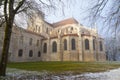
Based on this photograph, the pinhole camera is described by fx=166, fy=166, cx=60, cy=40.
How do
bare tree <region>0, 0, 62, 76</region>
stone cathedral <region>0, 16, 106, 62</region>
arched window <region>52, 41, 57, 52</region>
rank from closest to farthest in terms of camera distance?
bare tree <region>0, 0, 62, 76</region> → stone cathedral <region>0, 16, 106, 62</region> → arched window <region>52, 41, 57, 52</region>

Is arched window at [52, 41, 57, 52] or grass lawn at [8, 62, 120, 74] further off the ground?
arched window at [52, 41, 57, 52]

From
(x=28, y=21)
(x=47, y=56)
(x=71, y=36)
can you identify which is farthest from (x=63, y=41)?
(x=28, y=21)

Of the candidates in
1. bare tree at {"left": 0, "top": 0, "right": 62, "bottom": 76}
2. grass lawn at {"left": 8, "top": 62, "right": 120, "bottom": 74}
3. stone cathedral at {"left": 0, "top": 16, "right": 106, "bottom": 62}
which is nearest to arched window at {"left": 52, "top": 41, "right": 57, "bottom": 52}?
stone cathedral at {"left": 0, "top": 16, "right": 106, "bottom": 62}

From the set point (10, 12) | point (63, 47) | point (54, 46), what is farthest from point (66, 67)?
Answer: point (54, 46)

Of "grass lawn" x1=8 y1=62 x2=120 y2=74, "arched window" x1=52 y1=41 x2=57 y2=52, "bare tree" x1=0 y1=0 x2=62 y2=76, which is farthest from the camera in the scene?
"arched window" x1=52 y1=41 x2=57 y2=52

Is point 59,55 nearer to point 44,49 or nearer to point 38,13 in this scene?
point 44,49

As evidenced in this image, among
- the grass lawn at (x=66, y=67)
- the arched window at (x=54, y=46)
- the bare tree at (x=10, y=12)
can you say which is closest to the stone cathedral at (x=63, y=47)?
the arched window at (x=54, y=46)

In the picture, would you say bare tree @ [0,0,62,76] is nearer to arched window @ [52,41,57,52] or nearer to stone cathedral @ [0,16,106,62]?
stone cathedral @ [0,16,106,62]

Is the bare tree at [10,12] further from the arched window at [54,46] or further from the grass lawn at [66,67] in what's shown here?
the arched window at [54,46]

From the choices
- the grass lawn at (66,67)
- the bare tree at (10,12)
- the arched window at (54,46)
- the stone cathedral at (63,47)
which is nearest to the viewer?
the bare tree at (10,12)

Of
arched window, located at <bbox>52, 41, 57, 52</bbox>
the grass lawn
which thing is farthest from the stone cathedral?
the grass lawn

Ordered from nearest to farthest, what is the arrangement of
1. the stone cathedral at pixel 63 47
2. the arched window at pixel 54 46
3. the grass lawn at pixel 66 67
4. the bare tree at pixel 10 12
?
Result: the bare tree at pixel 10 12 < the grass lawn at pixel 66 67 < the stone cathedral at pixel 63 47 < the arched window at pixel 54 46

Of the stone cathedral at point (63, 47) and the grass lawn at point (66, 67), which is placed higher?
the stone cathedral at point (63, 47)

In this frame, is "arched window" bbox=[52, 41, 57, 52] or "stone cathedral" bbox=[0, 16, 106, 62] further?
Result: "arched window" bbox=[52, 41, 57, 52]
